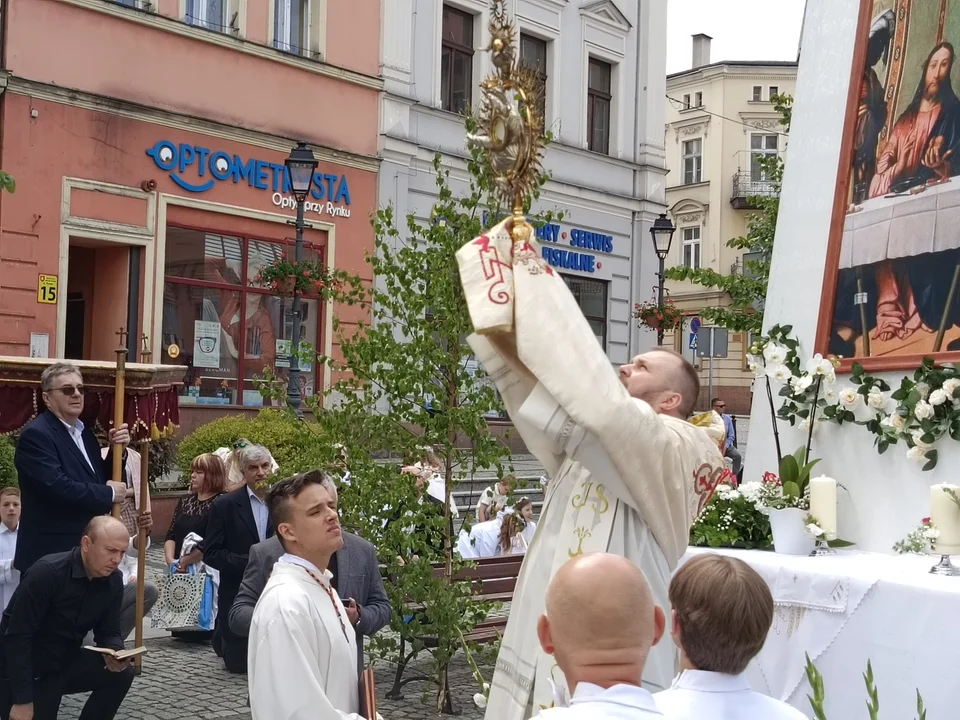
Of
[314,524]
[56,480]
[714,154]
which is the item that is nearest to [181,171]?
[56,480]

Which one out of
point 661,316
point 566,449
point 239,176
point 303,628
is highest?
point 239,176

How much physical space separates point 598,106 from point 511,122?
21.8 meters

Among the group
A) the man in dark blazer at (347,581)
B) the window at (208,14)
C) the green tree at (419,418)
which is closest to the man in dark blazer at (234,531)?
the green tree at (419,418)

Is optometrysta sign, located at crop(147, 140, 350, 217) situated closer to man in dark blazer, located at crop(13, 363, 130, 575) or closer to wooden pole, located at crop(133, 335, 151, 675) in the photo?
wooden pole, located at crop(133, 335, 151, 675)

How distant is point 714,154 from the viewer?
45.8m

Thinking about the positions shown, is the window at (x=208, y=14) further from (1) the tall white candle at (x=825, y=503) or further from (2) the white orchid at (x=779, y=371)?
(1) the tall white candle at (x=825, y=503)

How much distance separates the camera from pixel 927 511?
6.25m

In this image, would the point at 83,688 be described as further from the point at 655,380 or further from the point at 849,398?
the point at 849,398

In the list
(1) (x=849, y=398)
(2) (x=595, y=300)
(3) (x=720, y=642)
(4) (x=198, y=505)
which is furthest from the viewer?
(2) (x=595, y=300)

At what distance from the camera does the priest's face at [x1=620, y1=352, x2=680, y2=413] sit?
3.82 meters

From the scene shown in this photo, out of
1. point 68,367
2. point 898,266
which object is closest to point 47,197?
point 68,367

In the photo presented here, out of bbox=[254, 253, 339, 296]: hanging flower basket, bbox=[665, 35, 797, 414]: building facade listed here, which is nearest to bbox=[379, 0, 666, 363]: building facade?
bbox=[254, 253, 339, 296]: hanging flower basket

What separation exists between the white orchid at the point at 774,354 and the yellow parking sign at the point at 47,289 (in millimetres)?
11168

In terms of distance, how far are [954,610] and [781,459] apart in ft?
6.71
